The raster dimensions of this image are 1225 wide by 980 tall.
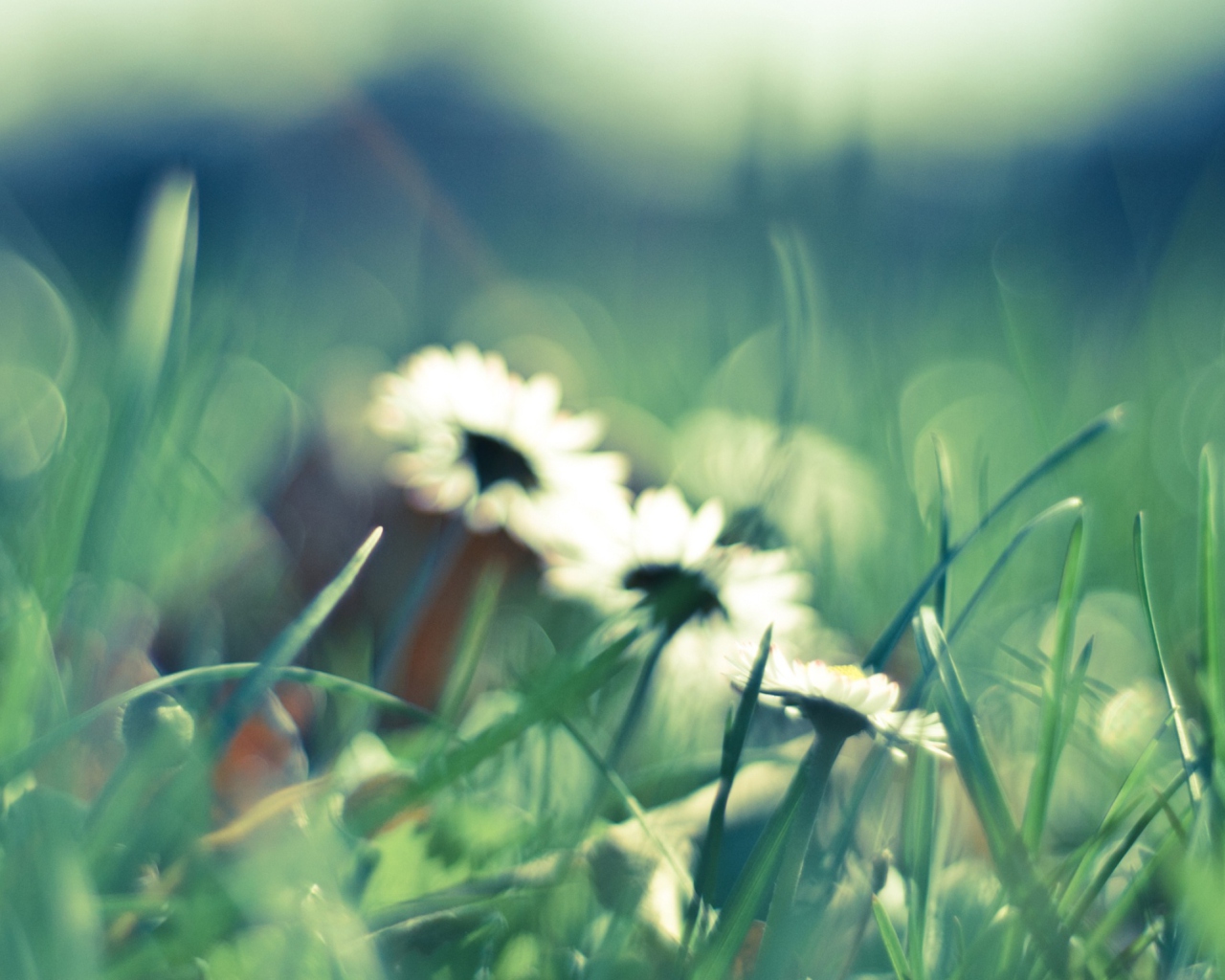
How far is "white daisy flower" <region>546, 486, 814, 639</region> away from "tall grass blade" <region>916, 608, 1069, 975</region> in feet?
0.46

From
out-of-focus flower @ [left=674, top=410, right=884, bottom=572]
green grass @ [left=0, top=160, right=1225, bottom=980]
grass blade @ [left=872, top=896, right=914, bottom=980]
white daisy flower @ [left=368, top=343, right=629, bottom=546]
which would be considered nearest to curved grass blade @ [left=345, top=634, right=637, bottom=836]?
green grass @ [left=0, top=160, right=1225, bottom=980]

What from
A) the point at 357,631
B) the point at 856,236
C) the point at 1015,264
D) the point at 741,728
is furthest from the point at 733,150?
the point at 741,728

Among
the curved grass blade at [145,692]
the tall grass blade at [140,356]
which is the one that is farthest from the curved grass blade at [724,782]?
the tall grass blade at [140,356]

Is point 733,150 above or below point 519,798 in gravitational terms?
above

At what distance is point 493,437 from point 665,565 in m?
0.18

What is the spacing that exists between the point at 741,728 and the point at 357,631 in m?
0.44

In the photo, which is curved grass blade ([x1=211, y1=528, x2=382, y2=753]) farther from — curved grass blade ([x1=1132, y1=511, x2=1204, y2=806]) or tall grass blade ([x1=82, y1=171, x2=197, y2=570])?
curved grass blade ([x1=1132, y1=511, x2=1204, y2=806])

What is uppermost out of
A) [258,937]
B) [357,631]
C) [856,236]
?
[856,236]

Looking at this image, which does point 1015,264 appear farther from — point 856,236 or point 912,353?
point 856,236

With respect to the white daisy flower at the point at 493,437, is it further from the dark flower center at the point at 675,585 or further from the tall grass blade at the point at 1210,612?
the tall grass blade at the point at 1210,612

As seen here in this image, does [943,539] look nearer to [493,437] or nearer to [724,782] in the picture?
[724,782]

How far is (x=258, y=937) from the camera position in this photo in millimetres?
304

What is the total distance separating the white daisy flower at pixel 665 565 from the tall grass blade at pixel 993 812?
0.46 feet

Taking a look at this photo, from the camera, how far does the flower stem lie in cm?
30
